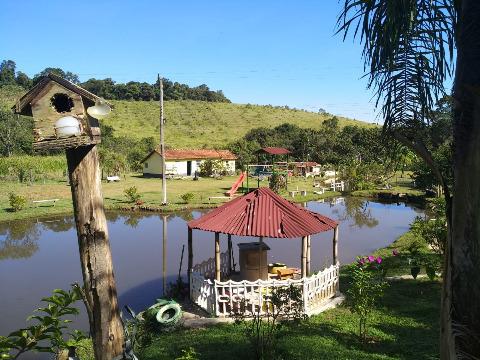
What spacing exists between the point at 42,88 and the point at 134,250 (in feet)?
44.7

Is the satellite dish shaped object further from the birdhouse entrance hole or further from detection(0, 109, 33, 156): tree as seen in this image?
detection(0, 109, 33, 156): tree

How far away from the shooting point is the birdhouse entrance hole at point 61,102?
3.46 m

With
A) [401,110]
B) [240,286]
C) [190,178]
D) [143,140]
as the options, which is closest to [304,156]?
[190,178]

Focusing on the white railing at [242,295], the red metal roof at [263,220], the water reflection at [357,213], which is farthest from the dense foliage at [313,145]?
the white railing at [242,295]

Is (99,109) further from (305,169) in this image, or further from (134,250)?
(305,169)

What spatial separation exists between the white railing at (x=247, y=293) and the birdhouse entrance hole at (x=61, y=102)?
18.7 feet

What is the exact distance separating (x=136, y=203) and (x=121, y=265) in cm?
1128

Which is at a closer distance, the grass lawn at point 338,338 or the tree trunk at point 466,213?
the tree trunk at point 466,213

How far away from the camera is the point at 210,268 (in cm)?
1134

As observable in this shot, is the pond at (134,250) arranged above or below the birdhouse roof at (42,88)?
below

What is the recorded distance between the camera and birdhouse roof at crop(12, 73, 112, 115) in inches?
128

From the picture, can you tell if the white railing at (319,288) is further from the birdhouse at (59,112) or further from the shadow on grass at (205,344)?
the birdhouse at (59,112)

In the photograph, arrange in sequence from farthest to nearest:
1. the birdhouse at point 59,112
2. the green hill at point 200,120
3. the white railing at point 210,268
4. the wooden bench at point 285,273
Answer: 1. the green hill at point 200,120
2. the white railing at point 210,268
3. the wooden bench at point 285,273
4. the birdhouse at point 59,112

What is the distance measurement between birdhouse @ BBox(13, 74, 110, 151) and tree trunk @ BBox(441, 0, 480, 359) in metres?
2.38
